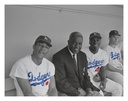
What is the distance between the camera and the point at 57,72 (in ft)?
5.55

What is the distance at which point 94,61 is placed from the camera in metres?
2.11

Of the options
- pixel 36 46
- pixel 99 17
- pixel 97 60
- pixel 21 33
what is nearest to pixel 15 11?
pixel 21 33

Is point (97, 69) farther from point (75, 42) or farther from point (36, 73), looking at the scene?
point (36, 73)

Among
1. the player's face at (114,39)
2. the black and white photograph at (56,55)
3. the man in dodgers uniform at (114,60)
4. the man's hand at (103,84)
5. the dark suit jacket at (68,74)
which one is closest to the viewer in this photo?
the black and white photograph at (56,55)

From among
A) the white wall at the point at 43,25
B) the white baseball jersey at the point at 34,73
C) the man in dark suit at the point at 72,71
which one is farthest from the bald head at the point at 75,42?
the white wall at the point at 43,25

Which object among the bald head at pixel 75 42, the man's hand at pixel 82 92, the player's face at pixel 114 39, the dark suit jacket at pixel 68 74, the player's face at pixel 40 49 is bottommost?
the man's hand at pixel 82 92

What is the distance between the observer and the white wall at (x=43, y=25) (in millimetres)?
1749

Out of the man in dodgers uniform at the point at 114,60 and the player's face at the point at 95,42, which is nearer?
the player's face at the point at 95,42

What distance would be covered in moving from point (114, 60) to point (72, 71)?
1.02m

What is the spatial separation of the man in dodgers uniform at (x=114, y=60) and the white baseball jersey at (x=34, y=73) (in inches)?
45.9

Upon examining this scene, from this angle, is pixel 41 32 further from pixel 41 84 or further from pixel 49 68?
pixel 41 84

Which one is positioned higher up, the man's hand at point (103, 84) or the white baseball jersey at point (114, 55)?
the white baseball jersey at point (114, 55)

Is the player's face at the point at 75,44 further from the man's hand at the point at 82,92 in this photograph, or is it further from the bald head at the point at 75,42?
the man's hand at the point at 82,92

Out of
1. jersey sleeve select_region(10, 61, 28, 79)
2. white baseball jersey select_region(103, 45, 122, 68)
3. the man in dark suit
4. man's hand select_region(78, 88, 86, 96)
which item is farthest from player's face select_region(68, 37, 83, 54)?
white baseball jersey select_region(103, 45, 122, 68)
